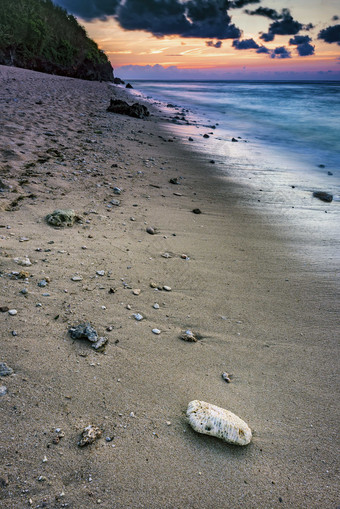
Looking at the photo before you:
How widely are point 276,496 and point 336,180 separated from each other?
8.24m

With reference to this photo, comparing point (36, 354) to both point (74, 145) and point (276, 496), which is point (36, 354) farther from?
point (74, 145)

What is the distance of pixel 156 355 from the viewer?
2.24 m

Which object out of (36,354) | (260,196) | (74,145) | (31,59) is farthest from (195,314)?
(31,59)

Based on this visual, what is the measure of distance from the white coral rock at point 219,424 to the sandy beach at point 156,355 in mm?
57

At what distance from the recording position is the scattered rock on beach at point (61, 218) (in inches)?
139

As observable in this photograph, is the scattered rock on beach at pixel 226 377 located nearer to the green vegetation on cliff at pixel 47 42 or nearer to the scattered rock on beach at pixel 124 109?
the scattered rock on beach at pixel 124 109

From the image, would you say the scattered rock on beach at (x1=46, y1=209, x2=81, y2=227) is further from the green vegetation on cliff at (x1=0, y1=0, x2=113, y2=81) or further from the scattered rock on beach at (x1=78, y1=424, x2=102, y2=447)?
the green vegetation on cliff at (x1=0, y1=0, x2=113, y2=81)

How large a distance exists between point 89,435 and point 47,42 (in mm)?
41824

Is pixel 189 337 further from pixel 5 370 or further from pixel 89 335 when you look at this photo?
pixel 5 370

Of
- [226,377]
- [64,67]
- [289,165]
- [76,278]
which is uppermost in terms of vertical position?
[64,67]

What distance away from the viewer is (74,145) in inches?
264

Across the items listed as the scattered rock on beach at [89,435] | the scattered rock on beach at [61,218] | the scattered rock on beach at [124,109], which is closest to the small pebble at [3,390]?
the scattered rock on beach at [89,435]

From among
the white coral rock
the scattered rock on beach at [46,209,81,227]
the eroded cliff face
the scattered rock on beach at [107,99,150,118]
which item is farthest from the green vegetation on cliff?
the white coral rock

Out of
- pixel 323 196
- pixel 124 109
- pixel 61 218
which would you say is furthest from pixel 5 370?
pixel 124 109
